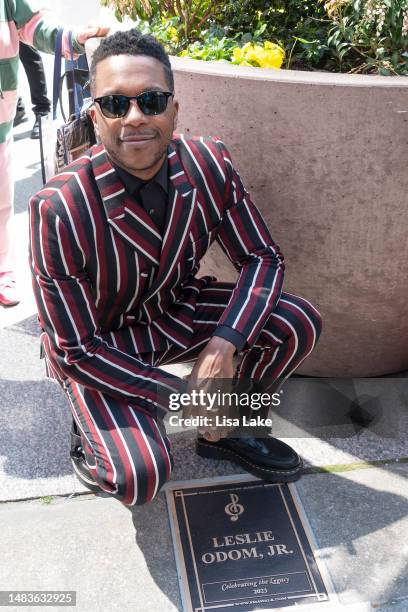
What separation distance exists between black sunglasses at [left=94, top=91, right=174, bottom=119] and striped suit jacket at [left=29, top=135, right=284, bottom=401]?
0.16 metres

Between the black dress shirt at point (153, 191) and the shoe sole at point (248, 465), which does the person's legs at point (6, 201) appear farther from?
the shoe sole at point (248, 465)

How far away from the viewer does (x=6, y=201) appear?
3.35 meters

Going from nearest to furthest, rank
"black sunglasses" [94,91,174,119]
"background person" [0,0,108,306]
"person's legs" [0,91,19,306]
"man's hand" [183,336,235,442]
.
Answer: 1. "black sunglasses" [94,91,174,119]
2. "man's hand" [183,336,235,442]
3. "background person" [0,0,108,306]
4. "person's legs" [0,91,19,306]

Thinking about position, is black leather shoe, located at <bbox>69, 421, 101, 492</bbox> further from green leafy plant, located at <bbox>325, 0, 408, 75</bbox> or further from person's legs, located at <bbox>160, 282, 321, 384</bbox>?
green leafy plant, located at <bbox>325, 0, 408, 75</bbox>

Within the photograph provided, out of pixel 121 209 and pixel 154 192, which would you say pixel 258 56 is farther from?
pixel 121 209

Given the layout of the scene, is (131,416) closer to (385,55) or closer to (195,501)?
(195,501)

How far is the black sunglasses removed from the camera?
1.88 meters

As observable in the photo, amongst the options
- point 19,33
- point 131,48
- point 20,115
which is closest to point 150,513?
point 131,48

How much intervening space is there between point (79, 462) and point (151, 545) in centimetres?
37

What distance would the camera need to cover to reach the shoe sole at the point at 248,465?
2.37 meters

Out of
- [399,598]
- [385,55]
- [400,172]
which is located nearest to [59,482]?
[399,598]

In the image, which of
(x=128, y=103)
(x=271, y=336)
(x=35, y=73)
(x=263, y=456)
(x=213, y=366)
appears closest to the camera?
(x=128, y=103)

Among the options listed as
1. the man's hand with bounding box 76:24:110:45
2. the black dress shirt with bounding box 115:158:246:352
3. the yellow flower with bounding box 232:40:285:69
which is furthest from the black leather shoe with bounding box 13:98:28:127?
the black dress shirt with bounding box 115:158:246:352

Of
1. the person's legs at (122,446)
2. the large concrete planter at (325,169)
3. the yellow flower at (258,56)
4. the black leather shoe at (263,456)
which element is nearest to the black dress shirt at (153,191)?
the large concrete planter at (325,169)
